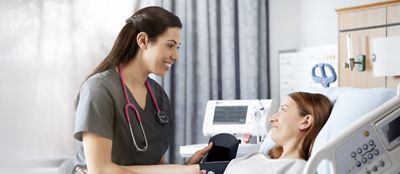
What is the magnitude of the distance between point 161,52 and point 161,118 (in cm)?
26

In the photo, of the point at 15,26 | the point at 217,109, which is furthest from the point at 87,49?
the point at 217,109

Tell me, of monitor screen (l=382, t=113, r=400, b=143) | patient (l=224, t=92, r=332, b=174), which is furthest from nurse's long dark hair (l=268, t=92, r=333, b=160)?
monitor screen (l=382, t=113, r=400, b=143)

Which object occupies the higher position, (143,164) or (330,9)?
(330,9)

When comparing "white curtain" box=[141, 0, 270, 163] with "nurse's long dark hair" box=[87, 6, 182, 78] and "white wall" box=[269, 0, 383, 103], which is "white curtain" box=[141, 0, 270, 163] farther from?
"nurse's long dark hair" box=[87, 6, 182, 78]

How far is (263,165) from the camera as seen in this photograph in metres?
1.73

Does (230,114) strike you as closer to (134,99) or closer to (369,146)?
(134,99)

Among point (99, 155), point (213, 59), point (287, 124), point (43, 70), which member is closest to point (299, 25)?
point (213, 59)

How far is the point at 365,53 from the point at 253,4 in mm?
980

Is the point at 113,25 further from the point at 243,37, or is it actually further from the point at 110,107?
the point at 110,107

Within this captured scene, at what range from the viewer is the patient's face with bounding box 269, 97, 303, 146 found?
1.77 m

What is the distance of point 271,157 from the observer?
1.89 metres

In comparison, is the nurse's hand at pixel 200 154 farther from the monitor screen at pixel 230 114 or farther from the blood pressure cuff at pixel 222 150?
the monitor screen at pixel 230 114

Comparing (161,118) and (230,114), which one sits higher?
(161,118)

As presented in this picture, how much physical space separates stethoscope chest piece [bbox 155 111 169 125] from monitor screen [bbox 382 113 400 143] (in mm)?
858
